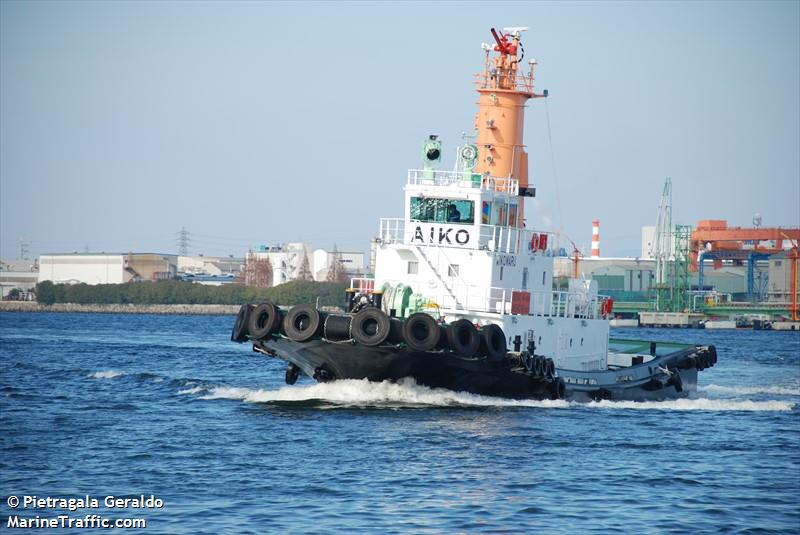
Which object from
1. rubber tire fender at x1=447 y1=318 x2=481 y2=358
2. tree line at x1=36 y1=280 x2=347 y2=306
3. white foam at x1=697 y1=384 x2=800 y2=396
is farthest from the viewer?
tree line at x1=36 y1=280 x2=347 y2=306

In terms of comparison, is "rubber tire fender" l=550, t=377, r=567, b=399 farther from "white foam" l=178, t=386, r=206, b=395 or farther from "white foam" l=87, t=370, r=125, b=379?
"white foam" l=87, t=370, r=125, b=379

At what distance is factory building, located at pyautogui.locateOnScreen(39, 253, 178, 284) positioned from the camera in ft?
468

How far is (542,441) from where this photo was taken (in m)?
22.5

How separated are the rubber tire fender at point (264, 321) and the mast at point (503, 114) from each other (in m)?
7.41

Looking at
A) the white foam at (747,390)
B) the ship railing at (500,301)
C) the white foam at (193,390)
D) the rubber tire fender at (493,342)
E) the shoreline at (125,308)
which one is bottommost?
the shoreline at (125,308)

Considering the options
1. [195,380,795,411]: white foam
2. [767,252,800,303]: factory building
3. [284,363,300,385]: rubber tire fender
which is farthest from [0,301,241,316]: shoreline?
[195,380,795,411]: white foam

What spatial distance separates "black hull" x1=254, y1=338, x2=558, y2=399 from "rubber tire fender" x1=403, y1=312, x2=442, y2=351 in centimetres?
36

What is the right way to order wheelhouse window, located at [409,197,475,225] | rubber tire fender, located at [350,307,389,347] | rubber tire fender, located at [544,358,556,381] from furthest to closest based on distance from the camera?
wheelhouse window, located at [409,197,475,225], rubber tire fender, located at [544,358,556,381], rubber tire fender, located at [350,307,389,347]

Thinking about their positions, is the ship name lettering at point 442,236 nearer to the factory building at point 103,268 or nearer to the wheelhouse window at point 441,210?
the wheelhouse window at point 441,210

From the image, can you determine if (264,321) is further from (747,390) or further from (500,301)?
(747,390)

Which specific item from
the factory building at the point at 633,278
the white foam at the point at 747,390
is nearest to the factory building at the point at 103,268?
the factory building at the point at 633,278

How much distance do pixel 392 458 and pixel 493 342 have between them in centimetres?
602

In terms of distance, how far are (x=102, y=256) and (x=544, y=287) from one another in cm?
12103

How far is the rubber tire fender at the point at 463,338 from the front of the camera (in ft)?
81.5
